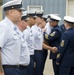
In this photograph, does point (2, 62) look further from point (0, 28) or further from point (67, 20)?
point (67, 20)

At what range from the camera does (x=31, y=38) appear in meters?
7.30

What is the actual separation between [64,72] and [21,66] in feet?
7.38

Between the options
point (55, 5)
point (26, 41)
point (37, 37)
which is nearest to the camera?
point (26, 41)

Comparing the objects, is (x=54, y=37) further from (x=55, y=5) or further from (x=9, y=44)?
(x=55, y=5)

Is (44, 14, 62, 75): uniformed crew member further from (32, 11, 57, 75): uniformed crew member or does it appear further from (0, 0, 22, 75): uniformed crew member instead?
(0, 0, 22, 75): uniformed crew member

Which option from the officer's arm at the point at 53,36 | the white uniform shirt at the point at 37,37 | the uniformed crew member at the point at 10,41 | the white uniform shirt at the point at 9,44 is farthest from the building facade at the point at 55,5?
the white uniform shirt at the point at 9,44

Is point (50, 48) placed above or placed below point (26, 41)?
below

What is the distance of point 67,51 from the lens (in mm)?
7527

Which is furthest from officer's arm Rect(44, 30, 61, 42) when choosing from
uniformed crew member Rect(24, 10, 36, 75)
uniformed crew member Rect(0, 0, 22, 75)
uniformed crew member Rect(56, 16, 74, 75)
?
uniformed crew member Rect(0, 0, 22, 75)

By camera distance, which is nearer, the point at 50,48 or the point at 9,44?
the point at 9,44

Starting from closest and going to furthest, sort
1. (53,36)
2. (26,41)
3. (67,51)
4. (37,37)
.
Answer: (26,41) < (67,51) < (37,37) < (53,36)

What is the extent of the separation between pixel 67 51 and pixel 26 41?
3.36 feet

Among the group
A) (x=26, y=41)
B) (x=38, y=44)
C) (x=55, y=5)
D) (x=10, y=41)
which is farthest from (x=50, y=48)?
(x=55, y=5)

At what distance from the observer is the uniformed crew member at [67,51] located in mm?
7402
